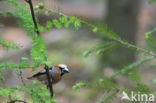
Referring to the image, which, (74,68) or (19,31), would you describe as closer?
(74,68)

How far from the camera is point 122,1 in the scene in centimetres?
859

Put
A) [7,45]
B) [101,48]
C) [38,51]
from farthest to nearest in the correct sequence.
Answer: [101,48] → [7,45] → [38,51]

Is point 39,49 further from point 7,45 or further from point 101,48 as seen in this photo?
point 101,48

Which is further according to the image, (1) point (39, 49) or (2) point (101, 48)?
(2) point (101, 48)

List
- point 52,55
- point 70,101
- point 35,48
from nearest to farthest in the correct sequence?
point 35,48 → point 70,101 → point 52,55

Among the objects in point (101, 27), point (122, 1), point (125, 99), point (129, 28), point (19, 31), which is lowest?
point (19, 31)

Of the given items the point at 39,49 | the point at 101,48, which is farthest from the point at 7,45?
the point at 101,48

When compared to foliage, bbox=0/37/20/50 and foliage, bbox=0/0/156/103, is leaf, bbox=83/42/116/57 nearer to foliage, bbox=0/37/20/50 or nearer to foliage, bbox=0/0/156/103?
foliage, bbox=0/0/156/103

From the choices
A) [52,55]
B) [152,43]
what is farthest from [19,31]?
[152,43]

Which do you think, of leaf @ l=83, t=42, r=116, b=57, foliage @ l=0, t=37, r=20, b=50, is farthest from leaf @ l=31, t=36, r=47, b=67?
leaf @ l=83, t=42, r=116, b=57

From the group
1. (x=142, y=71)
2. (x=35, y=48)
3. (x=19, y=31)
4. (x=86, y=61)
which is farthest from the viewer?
(x=19, y=31)

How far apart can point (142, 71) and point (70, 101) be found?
2939mm

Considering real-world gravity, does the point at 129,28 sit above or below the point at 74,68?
above

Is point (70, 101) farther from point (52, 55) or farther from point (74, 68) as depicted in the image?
point (52, 55)
